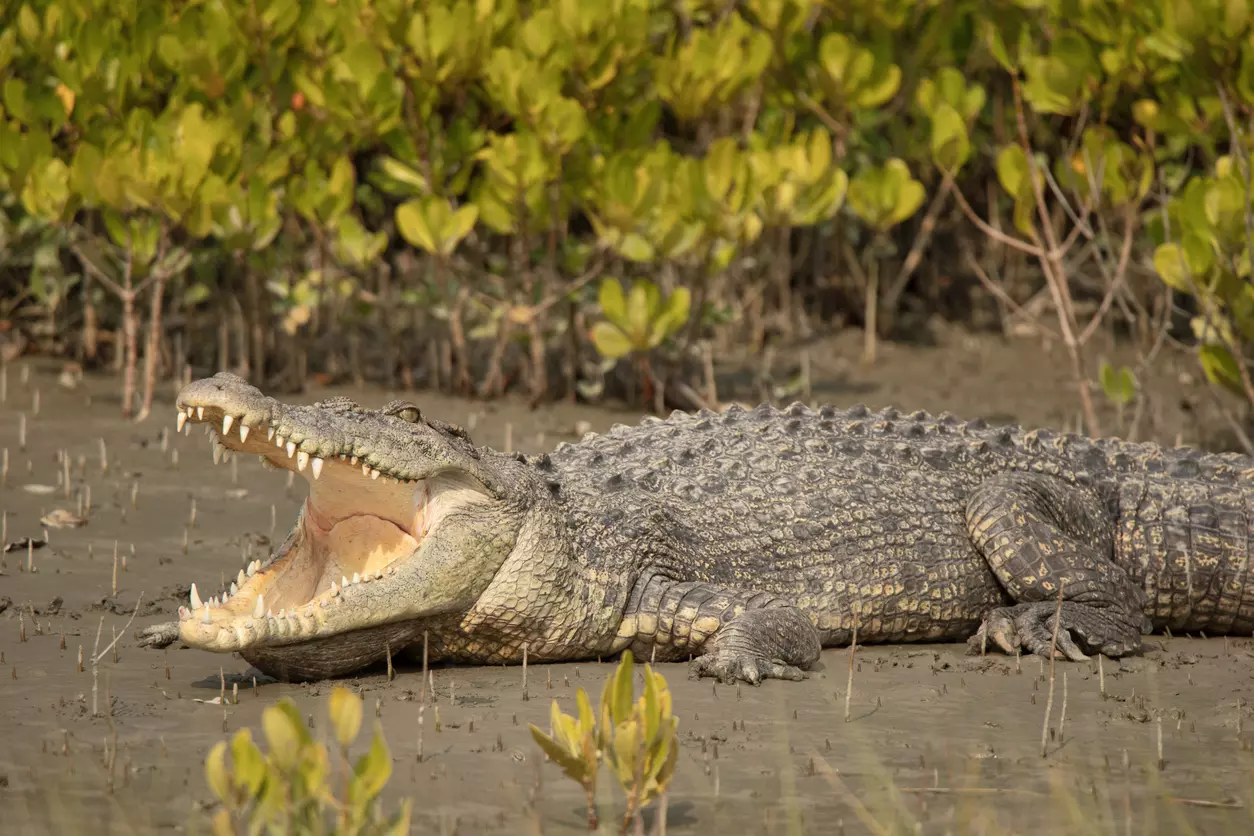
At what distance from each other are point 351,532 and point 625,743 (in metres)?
1.75

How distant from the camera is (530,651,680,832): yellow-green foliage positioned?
3.23m

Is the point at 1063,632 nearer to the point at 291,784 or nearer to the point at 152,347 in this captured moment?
the point at 291,784

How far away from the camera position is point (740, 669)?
4.60m

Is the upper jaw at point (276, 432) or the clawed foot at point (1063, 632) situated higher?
the upper jaw at point (276, 432)

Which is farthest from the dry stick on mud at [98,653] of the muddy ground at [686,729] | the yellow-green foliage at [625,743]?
the yellow-green foliage at [625,743]

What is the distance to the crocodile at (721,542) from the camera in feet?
14.4

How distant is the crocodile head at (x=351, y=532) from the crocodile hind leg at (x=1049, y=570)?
1.73 m

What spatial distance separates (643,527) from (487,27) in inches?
165

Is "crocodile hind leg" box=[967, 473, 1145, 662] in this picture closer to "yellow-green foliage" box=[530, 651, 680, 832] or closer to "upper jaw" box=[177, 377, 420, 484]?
"upper jaw" box=[177, 377, 420, 484]

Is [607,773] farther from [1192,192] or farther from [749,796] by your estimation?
[1192,192]

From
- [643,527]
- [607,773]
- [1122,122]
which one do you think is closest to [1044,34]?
[1122,122]

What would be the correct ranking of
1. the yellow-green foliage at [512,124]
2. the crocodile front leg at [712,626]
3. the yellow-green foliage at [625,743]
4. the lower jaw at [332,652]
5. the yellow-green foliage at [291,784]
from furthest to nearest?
1. the yellow-green foliage at [512,124]
2. the crocodile front leg at [712,626]
3. the lower jaw at [332,652]
4. the yellow-green foliage at [625,743]
5. the yellow-green foliage at [291,784]

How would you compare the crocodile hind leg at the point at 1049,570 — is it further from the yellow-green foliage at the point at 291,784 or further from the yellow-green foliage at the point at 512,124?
the yellow-green foliage at the point at 291,784

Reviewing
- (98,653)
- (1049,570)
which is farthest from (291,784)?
(1049,570)
